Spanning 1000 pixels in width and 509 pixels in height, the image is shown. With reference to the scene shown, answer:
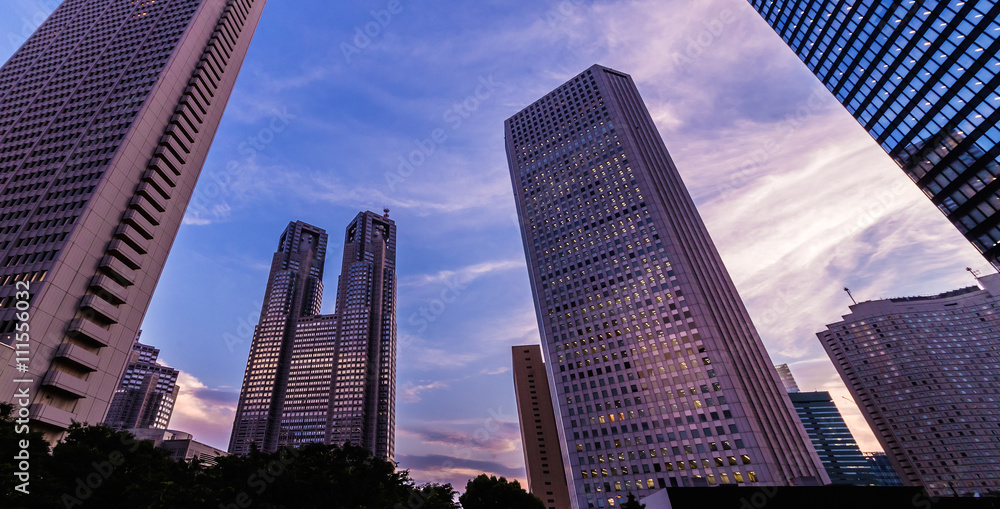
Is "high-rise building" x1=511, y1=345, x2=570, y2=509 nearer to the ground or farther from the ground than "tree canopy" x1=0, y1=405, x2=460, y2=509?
farther from the ground

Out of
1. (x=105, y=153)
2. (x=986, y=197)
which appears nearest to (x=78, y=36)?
(x=105, y=153)

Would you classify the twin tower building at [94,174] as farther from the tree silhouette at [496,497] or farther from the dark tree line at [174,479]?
the tree silhouette at [496,497]

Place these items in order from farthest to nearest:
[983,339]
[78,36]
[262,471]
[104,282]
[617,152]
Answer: [983,339] → [617,152] → [78,36] → [104,282] → [262,471]

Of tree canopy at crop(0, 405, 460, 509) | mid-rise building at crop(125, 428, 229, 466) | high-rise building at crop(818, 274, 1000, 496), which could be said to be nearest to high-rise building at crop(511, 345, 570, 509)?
mid-rise building at crop(125, 428, 229, 466)

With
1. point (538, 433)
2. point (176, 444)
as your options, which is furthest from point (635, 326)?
point (176, 444)

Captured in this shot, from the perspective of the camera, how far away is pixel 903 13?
69562 mm

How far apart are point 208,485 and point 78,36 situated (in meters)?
108

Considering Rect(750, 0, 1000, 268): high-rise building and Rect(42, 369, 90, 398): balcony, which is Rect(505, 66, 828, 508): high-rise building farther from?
Rect(42, 369, 90, 398): balcony

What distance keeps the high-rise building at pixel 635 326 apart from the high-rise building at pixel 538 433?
75.4 metres

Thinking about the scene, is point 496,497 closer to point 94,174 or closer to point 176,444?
point 94,174

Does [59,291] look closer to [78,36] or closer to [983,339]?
[78,36]

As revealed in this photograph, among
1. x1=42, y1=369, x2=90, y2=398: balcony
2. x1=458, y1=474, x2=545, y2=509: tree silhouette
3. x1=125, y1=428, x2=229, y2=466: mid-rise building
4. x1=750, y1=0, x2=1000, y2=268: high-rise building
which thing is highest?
x1=750, y1=0, x2=1000, y2=268: high-rise building

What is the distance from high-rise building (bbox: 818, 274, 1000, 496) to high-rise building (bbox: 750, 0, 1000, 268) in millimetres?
140805

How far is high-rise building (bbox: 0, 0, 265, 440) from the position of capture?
48.9 meters
